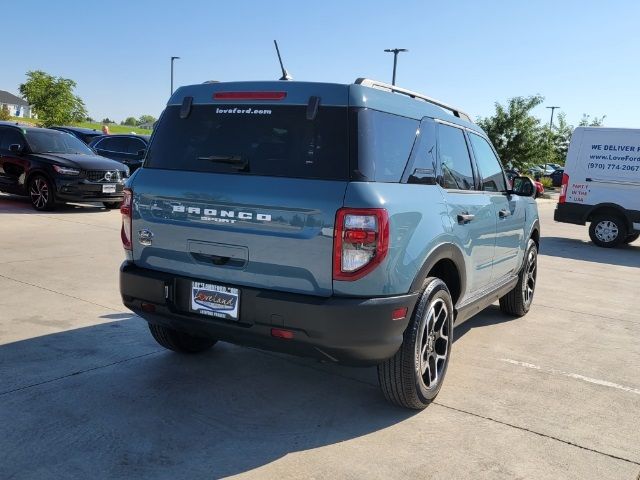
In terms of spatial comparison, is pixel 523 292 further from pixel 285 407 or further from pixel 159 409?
pixel 159 409

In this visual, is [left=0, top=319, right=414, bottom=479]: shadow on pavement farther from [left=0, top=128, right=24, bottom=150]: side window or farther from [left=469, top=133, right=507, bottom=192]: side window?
[left=0, top=128, right=24, bottom=150]: side window

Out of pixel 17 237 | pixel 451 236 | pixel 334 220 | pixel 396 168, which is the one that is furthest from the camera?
pixel 17 237

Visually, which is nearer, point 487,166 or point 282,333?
point 282,333

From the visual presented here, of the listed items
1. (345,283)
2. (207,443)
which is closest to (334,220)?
(345,283)

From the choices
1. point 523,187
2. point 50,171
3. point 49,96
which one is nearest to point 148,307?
point 523,187

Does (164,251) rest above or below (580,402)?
above

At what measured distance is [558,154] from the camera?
38.4 m

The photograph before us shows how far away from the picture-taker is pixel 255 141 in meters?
3.37

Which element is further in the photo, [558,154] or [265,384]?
[558,154]

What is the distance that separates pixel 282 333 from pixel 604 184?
37.7ft

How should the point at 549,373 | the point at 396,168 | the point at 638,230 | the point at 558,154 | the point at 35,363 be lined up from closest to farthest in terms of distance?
1. the point at 396,168
2. the point at 35,363
3. the point at 549,373
4. the point at 638,230
5. the point at 558,154

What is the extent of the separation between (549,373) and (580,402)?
1.82ft

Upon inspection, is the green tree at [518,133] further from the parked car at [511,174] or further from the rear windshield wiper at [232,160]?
the rear windshield wiper at [232,160]

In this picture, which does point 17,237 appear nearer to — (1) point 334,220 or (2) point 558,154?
(1) point 334,220
